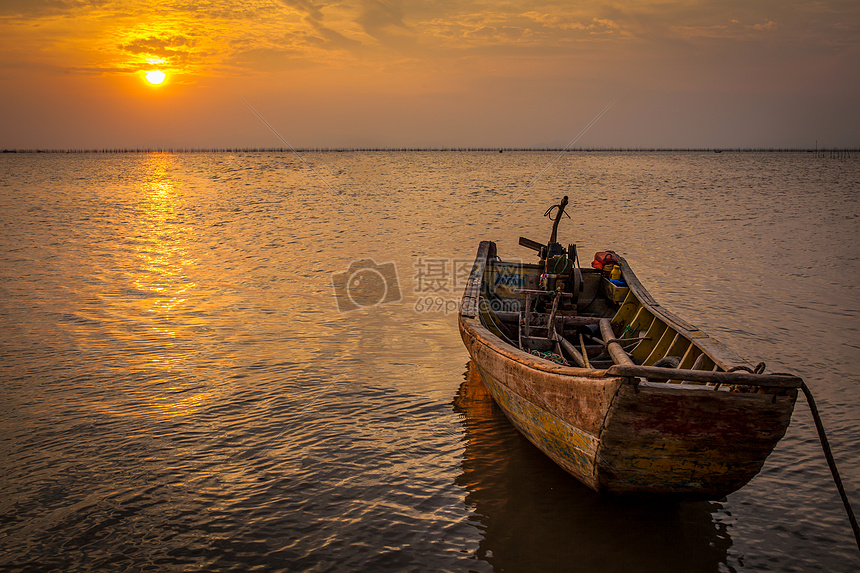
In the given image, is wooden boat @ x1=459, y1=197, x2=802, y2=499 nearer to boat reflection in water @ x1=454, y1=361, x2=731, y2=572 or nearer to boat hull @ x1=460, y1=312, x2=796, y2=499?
boat hull @ x1=460, y1=312, x2=796, y2=499

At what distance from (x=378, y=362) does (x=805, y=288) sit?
30.9ft

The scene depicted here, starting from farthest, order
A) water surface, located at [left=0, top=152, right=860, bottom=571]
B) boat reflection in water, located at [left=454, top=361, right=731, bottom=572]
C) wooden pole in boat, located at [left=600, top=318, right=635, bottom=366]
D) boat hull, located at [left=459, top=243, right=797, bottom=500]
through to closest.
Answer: wooden pole in boat, located at [left=600, top=318, right=635, bottom=366], water surface, located at [left=0, top=152, right=860, bottom=571], boat reflection in water, located at [left=454, top=361, right=731, bottom=572], boat hull, located at [left=459, top=243, right=797, bottom=500]

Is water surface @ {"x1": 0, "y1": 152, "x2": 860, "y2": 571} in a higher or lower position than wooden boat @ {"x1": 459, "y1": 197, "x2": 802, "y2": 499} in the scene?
lower

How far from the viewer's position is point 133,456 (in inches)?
201

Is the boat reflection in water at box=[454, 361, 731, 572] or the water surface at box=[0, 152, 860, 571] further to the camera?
the water surface at box=[0, 152, 860, 571]

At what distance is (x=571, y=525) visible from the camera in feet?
14.1

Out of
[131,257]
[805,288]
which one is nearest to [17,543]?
[131,257]

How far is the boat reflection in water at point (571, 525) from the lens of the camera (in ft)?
13.0

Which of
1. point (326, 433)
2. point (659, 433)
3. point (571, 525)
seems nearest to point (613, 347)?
point (571, 525)

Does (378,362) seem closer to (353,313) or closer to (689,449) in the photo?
(353,313)

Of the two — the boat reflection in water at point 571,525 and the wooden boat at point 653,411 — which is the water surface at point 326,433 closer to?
the boat reflection in water at point 571,525

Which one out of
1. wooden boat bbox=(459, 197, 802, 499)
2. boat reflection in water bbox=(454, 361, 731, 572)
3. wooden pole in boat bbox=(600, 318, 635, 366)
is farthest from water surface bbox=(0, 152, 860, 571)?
wooden pole in boat bbox=(600, 318, 635, 366)

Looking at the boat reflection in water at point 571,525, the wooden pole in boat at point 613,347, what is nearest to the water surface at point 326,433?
the boat reflection in water at point 571,525

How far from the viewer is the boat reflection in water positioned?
156 inches
